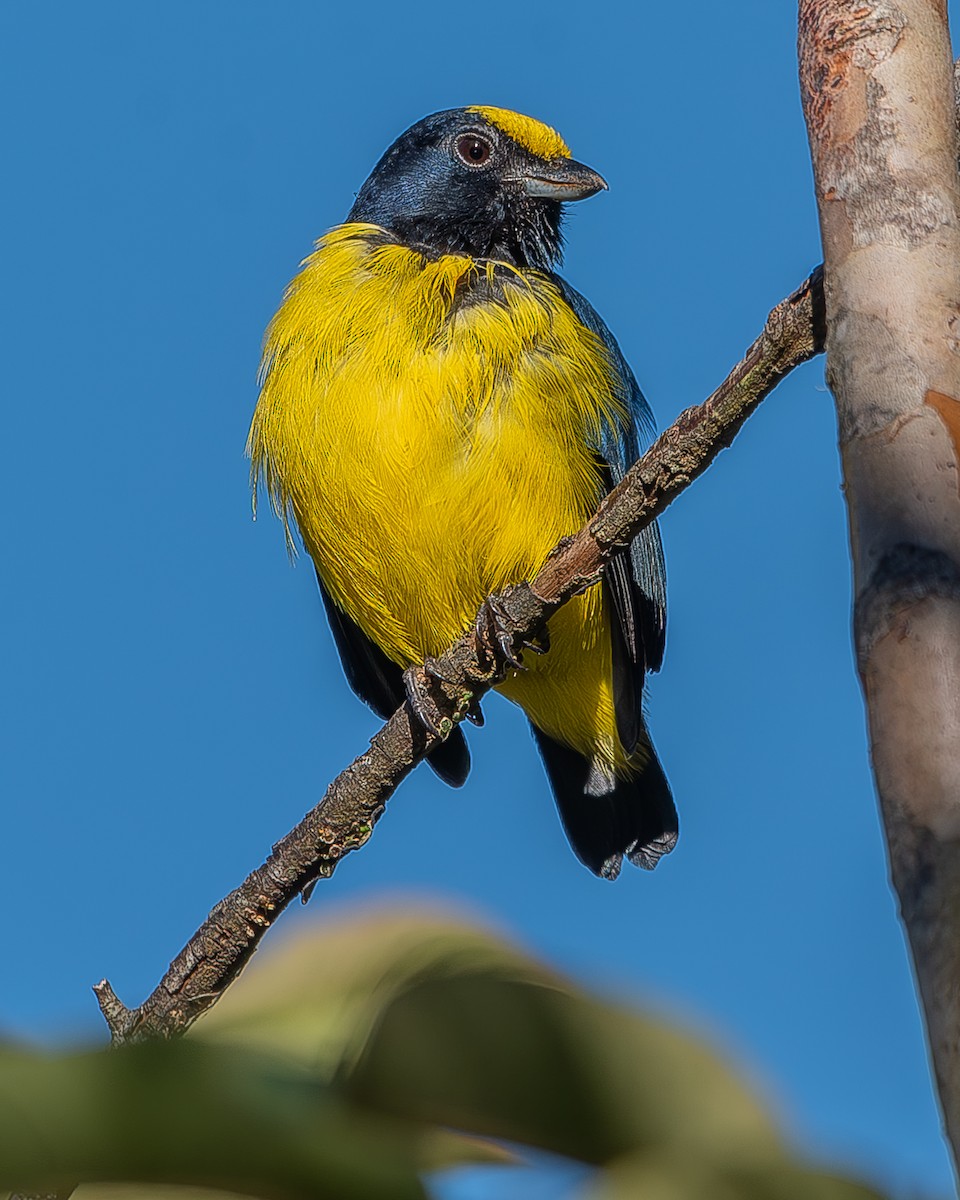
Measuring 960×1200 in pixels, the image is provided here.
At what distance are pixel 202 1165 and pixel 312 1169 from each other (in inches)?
2.4

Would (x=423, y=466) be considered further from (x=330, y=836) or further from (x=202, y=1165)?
(x=202, y=1165)

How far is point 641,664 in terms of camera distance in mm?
5277

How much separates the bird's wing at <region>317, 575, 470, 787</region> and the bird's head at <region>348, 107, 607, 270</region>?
1.49 metres

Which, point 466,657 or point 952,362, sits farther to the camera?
point 466,657

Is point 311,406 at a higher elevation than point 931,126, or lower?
higher

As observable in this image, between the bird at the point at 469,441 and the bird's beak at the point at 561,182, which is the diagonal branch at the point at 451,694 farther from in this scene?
the bird's beak at the point at 561,182

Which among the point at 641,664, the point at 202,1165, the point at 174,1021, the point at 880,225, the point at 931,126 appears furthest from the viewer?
the point at 641,664

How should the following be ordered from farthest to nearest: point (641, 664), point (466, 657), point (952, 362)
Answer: point (641, 664), point (466, 657), point (952, 362)

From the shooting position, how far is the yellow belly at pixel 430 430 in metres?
4.43

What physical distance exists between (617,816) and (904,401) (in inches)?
169

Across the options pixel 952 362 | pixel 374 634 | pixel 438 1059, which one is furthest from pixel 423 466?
pixel 438 1059

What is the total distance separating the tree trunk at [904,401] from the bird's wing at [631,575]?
2733 millimetres

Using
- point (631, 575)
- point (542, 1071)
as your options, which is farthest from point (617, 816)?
point (542, 1071)

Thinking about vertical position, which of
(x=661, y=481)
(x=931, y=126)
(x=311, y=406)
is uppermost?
(x=311, y=406)
